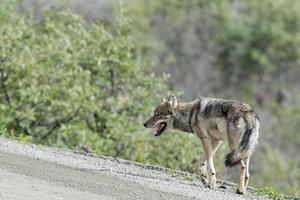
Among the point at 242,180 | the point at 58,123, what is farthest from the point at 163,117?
the point at 58,123

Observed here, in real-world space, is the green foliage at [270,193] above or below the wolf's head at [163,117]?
below

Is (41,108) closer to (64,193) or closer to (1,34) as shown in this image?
(1,34)

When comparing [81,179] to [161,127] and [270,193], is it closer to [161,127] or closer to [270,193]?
[270,193]

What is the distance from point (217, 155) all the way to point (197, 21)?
42853 millimetres

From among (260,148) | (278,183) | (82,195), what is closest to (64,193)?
(82,195)

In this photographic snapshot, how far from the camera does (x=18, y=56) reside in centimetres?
2781

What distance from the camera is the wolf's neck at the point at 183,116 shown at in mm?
18766

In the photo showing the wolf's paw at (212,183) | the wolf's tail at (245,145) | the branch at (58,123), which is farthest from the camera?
the branch at (58,123)

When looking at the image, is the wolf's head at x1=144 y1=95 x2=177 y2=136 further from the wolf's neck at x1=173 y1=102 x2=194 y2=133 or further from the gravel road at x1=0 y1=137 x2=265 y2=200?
the gravel road at x1=0 y1=137 x2=265 y2=200

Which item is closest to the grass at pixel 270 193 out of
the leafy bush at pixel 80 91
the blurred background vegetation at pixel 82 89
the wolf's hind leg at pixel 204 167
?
the wolf's hind leg at pixel 204 167

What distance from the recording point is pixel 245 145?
16844mm

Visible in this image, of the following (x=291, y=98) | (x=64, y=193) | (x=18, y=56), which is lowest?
(x=64, y=193)

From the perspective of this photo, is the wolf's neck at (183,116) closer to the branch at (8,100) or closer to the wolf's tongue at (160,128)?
the wolf's tongue at (160,128)

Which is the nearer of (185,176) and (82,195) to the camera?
(82,195)
